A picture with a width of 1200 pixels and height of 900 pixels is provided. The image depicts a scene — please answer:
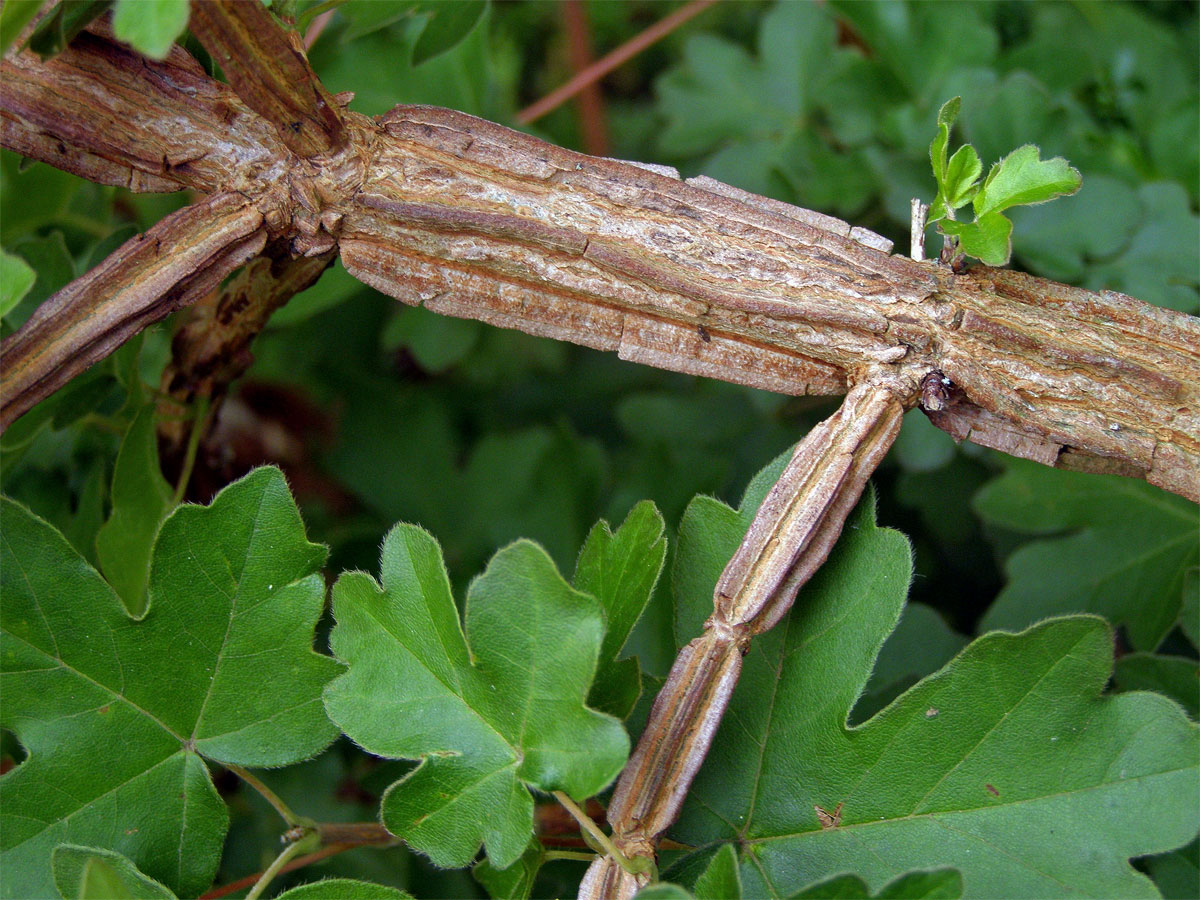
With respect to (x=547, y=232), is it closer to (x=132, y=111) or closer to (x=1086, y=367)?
(x=132, y=111)

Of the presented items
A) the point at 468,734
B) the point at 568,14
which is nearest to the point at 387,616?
the point at 468,734

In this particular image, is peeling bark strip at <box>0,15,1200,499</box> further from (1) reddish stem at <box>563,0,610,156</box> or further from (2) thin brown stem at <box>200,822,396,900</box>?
(1) reddish stem at <box>563,0,610,156</box>

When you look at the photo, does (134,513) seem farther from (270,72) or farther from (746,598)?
(746,598)

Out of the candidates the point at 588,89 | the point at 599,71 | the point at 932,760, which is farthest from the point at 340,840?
the point at 588,89

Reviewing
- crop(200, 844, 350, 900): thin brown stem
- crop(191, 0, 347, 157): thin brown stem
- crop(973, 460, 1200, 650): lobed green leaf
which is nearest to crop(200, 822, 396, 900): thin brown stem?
crop(200, 844, 350, 900): thin brown stem

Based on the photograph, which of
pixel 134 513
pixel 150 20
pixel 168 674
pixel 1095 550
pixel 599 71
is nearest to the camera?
pixel 150 20
